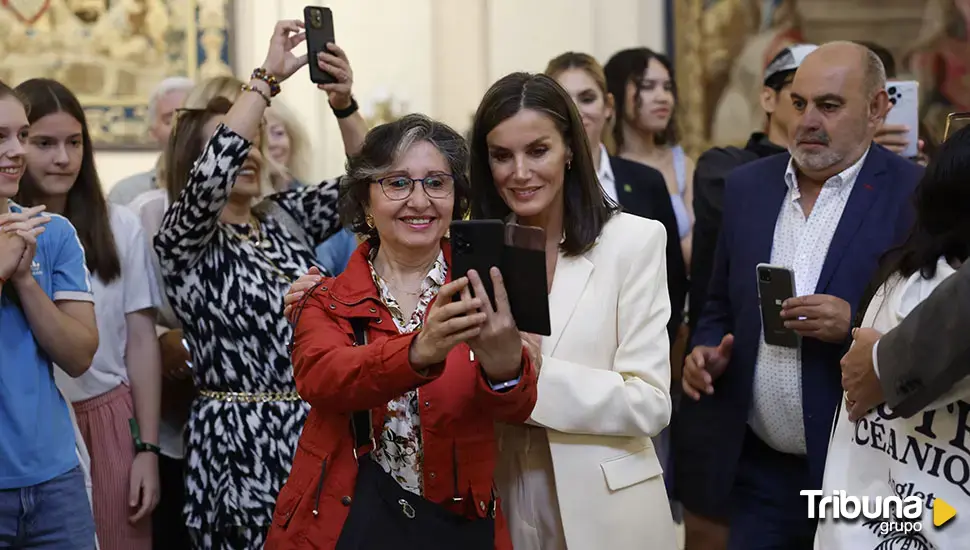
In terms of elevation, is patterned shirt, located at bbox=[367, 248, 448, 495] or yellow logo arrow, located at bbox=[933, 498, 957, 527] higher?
patterned shirt, located at bbox=[367, 248, 448, 495]

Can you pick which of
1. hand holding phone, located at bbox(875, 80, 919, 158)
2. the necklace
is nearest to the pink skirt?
the necklace

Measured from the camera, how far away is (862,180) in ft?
12.2

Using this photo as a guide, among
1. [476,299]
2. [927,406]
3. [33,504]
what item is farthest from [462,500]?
[33,504]

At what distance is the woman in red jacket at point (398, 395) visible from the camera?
99.0 inches

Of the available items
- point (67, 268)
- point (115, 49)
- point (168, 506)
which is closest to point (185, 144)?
point (67, 268)

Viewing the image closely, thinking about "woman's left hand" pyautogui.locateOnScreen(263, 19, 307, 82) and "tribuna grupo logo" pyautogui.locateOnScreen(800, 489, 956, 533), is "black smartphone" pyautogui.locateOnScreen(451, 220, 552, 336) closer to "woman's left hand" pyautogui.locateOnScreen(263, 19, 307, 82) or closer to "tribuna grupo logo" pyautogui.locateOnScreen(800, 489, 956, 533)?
"tribuna grupo logo" pyautogui.locateOnScreen(800, 489, 956, 533)

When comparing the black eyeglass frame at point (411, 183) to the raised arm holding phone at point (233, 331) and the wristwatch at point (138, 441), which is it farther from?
the wristwatch at point (138, 441)

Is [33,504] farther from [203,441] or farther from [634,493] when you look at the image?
[634,493]

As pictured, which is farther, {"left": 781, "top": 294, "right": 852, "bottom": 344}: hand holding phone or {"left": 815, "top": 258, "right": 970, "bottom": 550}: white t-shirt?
{"left": 781, "top": 294, "right": 852, "bottom": 344}: hand holding phone

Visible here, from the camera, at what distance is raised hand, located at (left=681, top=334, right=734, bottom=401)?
3.78m

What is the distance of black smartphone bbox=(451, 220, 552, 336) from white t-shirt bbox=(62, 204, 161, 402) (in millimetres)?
2085

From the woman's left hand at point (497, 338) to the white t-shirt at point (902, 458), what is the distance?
36.4 inches

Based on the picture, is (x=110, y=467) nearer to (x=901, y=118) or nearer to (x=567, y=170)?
(x=567, y=170)

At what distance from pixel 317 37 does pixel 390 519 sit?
1870 millimetres
